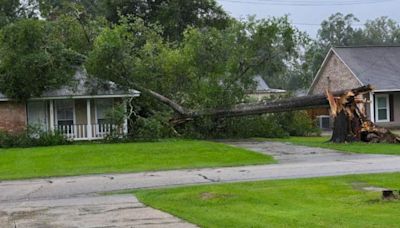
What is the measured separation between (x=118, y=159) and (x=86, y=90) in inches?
394

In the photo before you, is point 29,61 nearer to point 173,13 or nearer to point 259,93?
point 259,93

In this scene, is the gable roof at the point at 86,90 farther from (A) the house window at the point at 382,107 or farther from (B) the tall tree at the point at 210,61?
(A) the house window at the point at 382,107

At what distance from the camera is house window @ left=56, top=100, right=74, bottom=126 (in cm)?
3275

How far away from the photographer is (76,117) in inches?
1299

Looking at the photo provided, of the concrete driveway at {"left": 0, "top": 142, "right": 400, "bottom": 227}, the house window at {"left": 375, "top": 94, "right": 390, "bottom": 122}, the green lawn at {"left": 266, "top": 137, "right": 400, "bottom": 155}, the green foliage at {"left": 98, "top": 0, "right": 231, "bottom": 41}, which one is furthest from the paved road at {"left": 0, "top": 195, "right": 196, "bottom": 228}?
the green foliage at {"left": 98, "top": 0, "right": 231, "bottom": 41}

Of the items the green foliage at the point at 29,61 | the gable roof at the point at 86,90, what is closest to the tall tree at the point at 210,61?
the gable roof at the point at 86,90

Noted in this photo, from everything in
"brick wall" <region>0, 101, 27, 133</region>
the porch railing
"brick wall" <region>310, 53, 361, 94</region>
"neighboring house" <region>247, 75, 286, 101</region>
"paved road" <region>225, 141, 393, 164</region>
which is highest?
"brick wall" <region>310, 53, 361, 94</region>

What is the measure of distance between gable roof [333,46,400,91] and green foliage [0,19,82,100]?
2118cm

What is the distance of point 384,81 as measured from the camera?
42375 millimetres

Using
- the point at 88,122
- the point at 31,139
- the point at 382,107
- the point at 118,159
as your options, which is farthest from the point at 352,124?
the point at 382,107

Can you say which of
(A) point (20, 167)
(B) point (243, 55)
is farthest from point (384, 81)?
(A) point (20, 167)

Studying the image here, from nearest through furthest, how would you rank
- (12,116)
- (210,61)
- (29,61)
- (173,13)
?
(29,61)
(12,116)
(210,61)
(173,13)

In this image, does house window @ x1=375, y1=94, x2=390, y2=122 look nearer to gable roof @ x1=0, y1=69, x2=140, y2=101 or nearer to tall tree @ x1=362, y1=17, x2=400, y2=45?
gable roof @ x1=0, y1=69, x2=140, y2=101

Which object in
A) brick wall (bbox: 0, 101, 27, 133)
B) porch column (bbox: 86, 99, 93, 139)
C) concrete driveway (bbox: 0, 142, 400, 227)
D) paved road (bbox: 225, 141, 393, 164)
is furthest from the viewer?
porch column (bbox: 86, 99, 93, 139)
